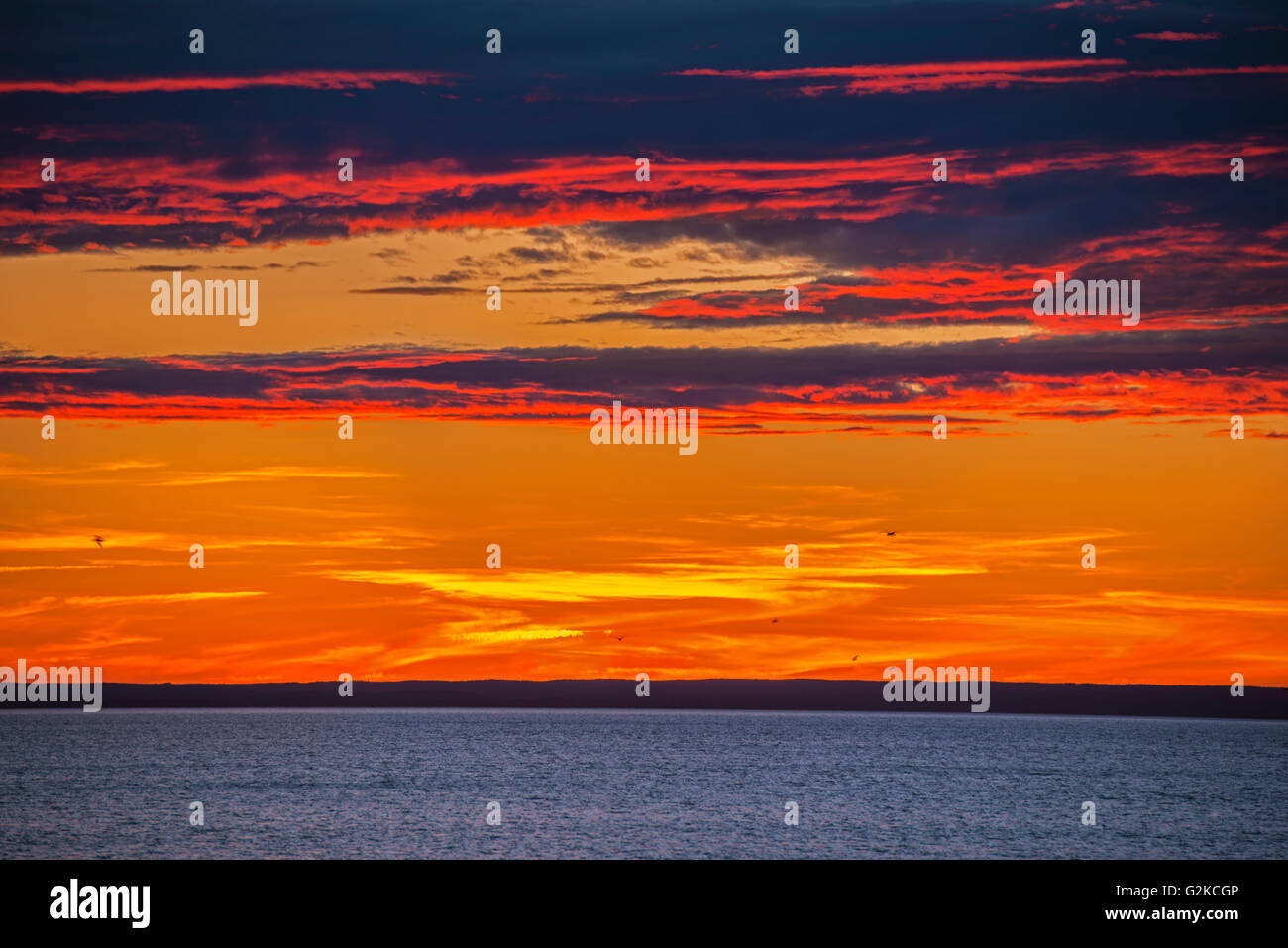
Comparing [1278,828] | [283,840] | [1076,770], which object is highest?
[283,840]

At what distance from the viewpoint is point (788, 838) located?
254 ft

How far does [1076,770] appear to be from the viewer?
6486 inches
